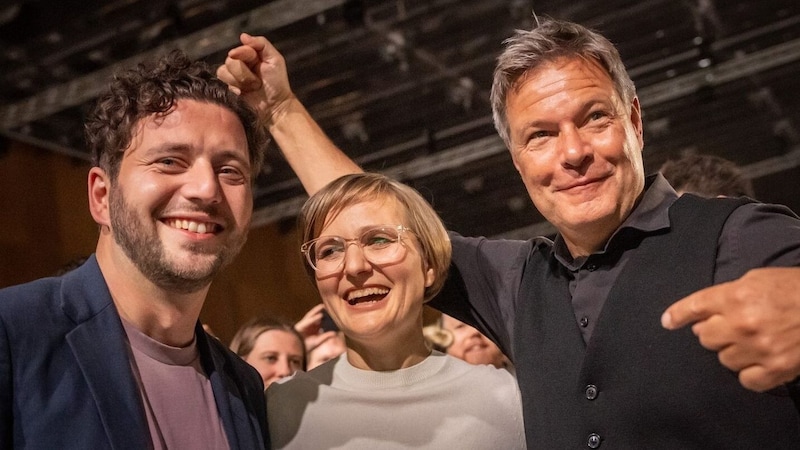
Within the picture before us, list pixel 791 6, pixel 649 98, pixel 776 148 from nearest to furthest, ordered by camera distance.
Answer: pixel 791 6
pixel 649 98
pixel 776 148

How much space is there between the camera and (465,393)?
2.02 metres

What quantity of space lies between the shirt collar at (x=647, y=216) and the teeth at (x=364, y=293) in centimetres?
41

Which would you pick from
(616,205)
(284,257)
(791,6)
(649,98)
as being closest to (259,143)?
(616,205)

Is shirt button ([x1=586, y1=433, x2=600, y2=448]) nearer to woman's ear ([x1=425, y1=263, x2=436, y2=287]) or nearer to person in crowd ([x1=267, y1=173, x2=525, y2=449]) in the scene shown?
person in crowd ([x1=267, y1=173, x2=525, y2=449])

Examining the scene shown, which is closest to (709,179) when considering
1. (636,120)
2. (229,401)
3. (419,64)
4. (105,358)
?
(636,120)

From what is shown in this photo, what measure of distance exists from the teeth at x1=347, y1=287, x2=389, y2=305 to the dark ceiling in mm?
2865

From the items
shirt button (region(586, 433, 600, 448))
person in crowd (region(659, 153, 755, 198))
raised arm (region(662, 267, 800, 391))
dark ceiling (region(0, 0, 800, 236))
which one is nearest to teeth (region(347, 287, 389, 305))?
shirt button (region(586, 433, 600, 448))

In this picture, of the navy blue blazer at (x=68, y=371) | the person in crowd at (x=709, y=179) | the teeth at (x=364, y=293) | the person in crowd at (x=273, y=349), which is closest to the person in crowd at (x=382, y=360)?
the teeth at (x=364, y=293)

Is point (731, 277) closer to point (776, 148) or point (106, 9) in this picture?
point (106, 9)

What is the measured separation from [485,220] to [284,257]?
5.97 ft

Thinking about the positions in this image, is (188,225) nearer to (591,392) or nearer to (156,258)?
(156,258)

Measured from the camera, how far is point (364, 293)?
201 cm

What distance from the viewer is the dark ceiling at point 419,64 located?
4723 mm

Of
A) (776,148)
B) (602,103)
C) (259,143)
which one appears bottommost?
(776,148)
